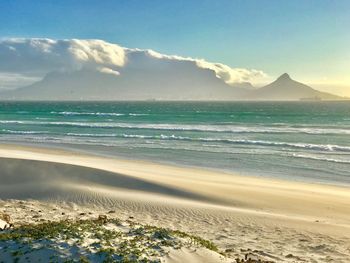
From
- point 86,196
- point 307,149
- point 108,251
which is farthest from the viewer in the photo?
point 307,149

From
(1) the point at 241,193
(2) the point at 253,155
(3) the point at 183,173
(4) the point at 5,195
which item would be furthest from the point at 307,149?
(4) the point at 5,195

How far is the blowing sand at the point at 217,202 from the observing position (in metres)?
10.6

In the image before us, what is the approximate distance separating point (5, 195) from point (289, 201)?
440 inches

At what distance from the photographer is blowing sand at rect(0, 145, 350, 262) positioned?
10.6 m

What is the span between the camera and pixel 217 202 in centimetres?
1532

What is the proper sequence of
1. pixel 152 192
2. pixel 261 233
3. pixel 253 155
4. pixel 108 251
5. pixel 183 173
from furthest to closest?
pixel 253 155, pixel 183 173, pixel 152 192, pixel 261 233, pixel 108 251

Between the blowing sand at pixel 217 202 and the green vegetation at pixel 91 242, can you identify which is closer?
the green vegetation at pixel 91 242

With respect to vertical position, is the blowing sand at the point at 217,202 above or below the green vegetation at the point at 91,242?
below

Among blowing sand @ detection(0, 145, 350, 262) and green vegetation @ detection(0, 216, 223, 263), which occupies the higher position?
green vegetation @ detection(0, 216, 223, 263)

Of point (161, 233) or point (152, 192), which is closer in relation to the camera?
point (161, 233)

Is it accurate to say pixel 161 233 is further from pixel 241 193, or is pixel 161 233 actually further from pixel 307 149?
pixel 307 149

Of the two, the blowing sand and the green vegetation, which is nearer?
the green vegetation

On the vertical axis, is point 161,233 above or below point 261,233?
above

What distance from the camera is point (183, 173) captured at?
21.7m
